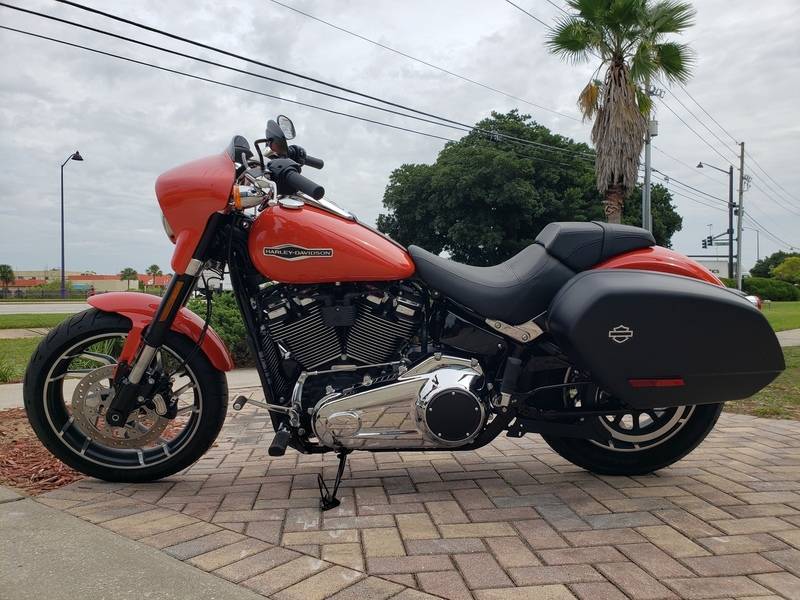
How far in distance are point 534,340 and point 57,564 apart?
6.81 feet

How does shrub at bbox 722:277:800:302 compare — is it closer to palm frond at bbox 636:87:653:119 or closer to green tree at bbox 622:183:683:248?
green tree at bbox 622:183:683:248

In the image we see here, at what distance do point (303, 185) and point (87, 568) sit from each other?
1645mm

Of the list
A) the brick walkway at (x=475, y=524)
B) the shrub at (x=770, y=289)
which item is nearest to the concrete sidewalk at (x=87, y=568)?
the brick walkway at (x=475, y=524)

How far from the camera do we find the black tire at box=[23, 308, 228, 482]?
297 centimetres

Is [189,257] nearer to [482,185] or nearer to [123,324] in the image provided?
[123,324]

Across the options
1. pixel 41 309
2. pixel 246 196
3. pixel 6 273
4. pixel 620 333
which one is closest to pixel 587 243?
pixel 620 333

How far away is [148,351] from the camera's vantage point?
294 cm

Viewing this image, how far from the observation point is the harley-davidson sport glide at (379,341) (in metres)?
2.66

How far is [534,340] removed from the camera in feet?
9.34

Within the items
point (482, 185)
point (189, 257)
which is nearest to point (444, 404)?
point (189, 257)

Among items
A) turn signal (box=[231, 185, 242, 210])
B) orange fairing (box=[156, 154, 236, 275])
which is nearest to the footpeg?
orange fairing (box=[156, 154, 236, 275])

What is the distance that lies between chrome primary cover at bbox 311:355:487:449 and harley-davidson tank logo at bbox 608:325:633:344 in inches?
24.3

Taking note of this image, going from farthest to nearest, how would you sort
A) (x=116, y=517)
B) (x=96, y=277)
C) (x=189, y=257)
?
(x=96, y=277) → (x=189, y=257) → (x=116, y=517)

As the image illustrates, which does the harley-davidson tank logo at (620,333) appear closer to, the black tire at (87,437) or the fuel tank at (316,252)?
the fuel tank at (316,252)
